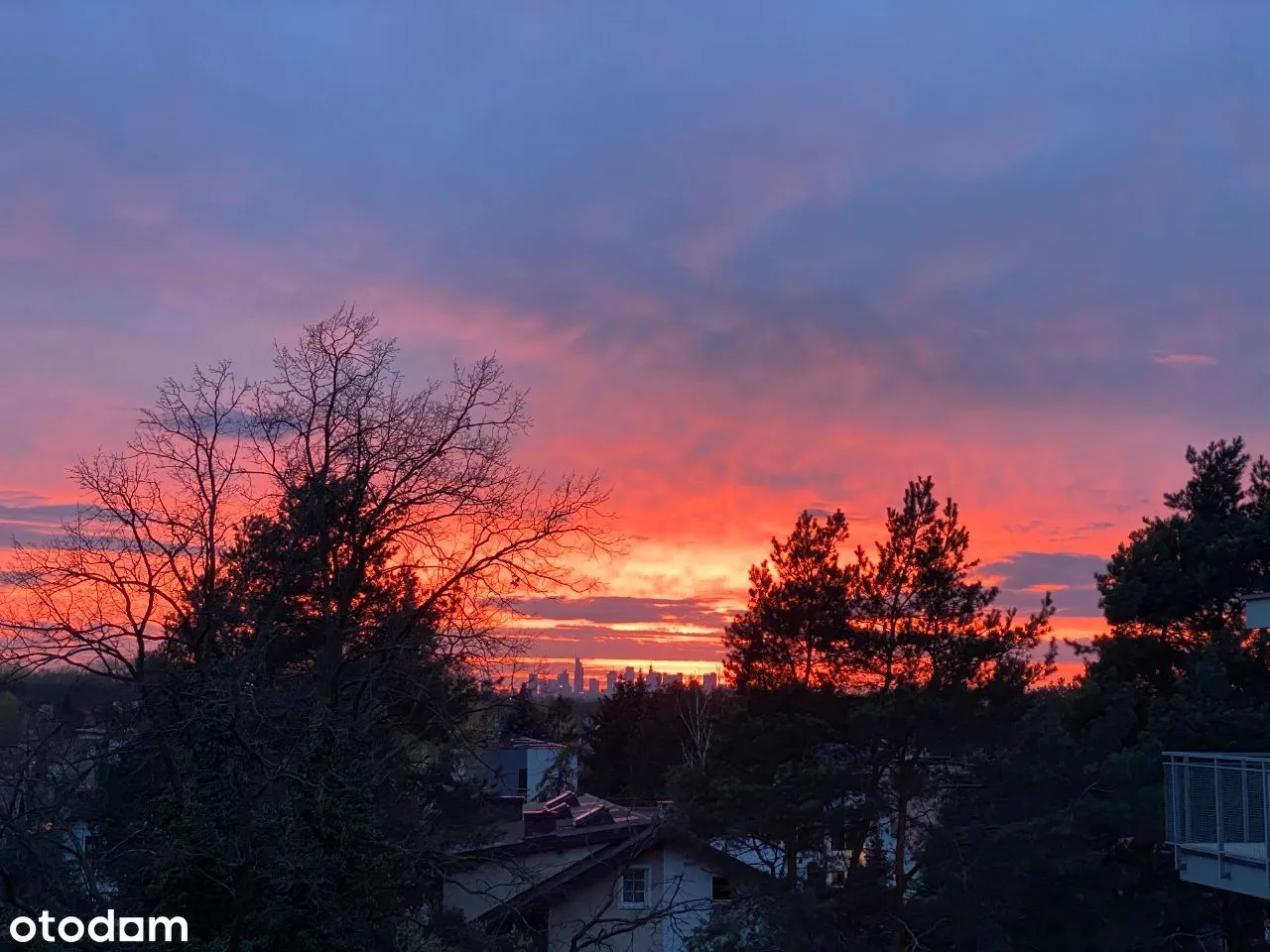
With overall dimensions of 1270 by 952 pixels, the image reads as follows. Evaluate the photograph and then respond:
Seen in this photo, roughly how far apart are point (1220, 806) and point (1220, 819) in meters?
0.19

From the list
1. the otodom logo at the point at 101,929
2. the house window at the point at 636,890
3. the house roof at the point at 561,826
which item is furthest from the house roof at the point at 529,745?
the otodom logo at the point at 101,929

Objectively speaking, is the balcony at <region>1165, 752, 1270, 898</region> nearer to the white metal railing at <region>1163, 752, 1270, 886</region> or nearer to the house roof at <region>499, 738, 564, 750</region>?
the white metal railing at <region>1163, 752, 1270, 886</region>

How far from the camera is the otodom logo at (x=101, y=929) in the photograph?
11.1m

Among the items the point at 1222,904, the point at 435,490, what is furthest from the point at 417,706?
the point at 1222,904

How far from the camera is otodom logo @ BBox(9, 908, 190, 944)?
1113cm

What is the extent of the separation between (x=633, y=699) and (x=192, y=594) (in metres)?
59.7

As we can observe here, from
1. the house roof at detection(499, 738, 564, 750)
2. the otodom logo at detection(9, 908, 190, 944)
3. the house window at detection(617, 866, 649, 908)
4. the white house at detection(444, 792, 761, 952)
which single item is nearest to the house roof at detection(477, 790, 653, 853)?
the white house at detection(444, 792, 761, 952)

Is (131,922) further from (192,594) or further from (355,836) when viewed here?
(192,594)

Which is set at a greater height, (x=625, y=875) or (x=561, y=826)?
(x=625, y=875)

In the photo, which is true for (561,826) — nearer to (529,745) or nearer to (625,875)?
(529,745)

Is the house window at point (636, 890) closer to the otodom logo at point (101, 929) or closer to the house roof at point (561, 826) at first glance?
the house roof at point (561, 826)

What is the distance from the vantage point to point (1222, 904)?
24.0m

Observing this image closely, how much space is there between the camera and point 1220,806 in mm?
17188

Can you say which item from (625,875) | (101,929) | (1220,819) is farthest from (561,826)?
(101,929)
